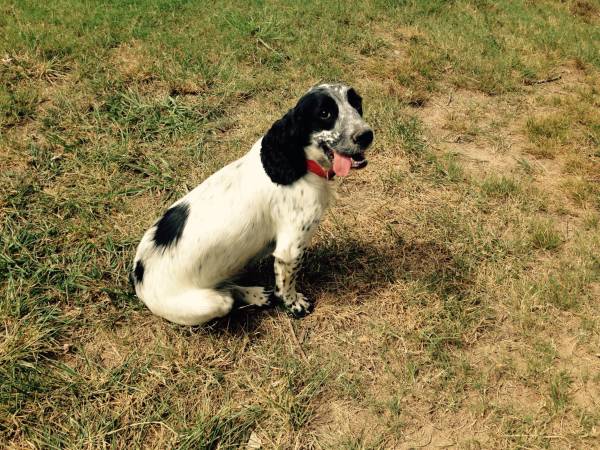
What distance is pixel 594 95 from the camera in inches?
214

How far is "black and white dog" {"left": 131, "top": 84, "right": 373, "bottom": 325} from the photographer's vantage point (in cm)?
253

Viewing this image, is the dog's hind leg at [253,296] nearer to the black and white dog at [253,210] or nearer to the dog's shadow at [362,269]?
the dog's shadow at [362,269]

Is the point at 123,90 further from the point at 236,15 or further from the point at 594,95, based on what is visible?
the point at 594,95

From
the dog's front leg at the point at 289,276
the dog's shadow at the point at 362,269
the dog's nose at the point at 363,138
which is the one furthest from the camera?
the dog's shadow at the point at 362,269

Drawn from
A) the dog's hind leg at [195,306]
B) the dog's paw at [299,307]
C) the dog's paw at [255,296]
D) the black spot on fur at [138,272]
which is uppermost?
the black spot on fur at [138,272]

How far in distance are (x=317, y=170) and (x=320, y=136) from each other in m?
0.22

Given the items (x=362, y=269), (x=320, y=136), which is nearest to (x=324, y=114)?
(x=320, y=136)

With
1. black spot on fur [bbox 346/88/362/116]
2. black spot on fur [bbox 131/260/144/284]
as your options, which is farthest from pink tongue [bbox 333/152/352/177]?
black spot on fur [bbox 131/260/144/284]

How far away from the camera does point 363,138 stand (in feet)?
8.16

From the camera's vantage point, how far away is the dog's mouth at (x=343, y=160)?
256 centimetres

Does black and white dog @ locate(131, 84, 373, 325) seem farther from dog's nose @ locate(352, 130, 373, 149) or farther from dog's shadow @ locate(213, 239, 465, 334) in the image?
dog's shadow @ locate(213, 239, 465, 334)

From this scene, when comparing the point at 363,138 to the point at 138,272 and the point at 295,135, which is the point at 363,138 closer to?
the point at 295,135

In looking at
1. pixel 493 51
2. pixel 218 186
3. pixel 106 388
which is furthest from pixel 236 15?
pixel 106 388

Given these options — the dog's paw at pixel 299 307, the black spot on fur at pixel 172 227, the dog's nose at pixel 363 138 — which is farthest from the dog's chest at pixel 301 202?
the dog's paw at pixel 299 307
